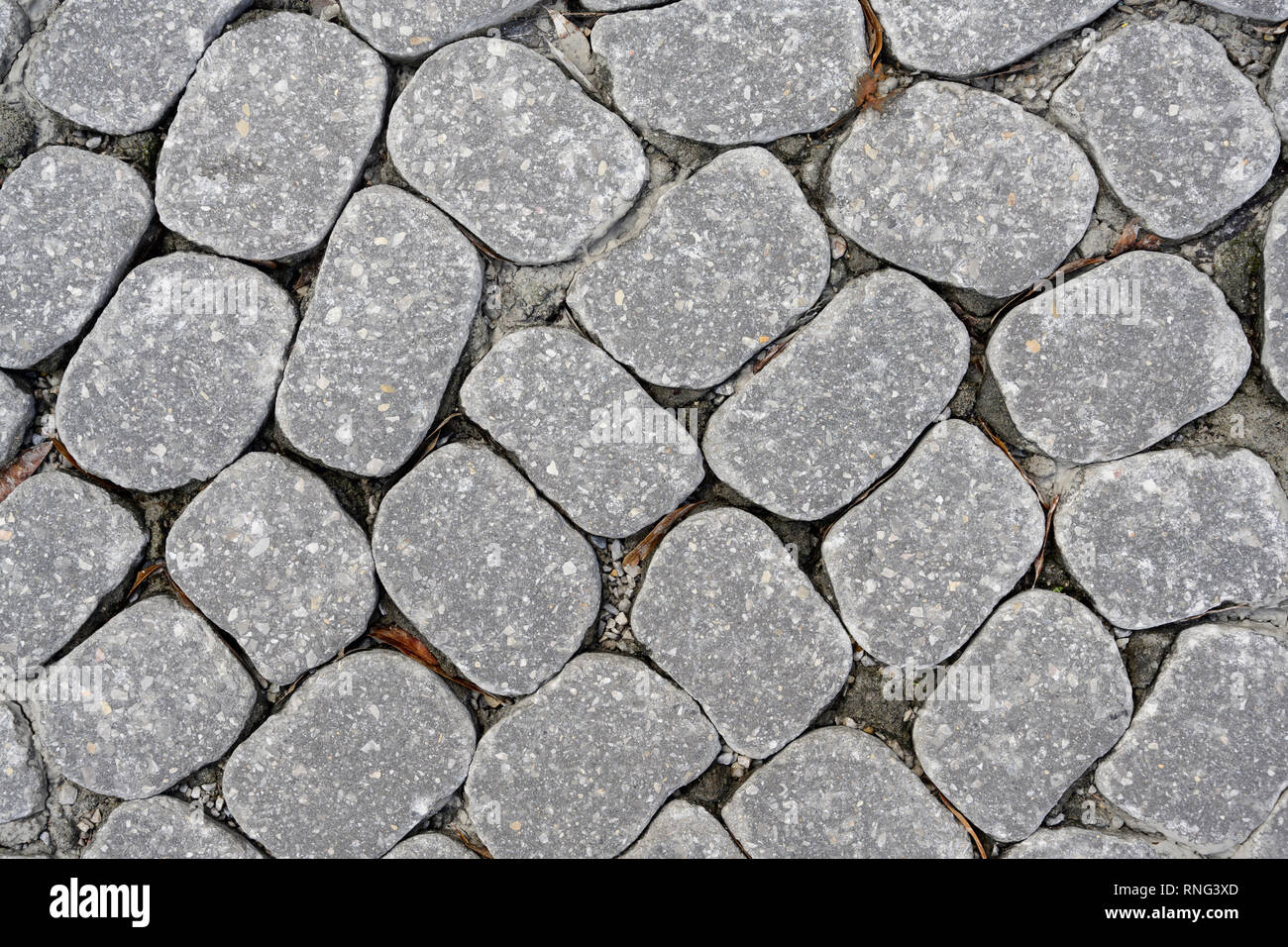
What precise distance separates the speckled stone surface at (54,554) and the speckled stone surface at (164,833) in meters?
0.33

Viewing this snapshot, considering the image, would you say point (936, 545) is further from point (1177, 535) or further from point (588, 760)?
point (588, 760)

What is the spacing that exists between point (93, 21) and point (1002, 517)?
1.71m

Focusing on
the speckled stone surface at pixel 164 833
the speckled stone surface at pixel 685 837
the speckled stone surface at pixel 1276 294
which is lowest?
the speckled stone surface at pixel 164 833

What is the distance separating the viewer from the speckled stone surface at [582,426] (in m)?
1.18

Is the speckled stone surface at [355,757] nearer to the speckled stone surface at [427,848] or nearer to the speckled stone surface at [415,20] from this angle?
the speckled stone surface at [427,848]

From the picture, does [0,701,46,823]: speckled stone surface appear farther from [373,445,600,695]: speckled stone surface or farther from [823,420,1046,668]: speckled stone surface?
[823,420,1046,668]: speckled stone surface

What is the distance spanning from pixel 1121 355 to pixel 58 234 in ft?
5.83

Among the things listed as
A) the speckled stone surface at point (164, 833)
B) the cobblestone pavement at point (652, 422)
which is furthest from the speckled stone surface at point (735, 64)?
the speckled stone surface at point (164, 833)

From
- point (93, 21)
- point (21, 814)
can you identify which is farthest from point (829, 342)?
point (21, 814)

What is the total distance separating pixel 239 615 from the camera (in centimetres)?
122

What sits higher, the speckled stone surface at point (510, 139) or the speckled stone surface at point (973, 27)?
the speckled stone surface at point (973, 27)

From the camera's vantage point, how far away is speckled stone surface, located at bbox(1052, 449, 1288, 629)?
119cm

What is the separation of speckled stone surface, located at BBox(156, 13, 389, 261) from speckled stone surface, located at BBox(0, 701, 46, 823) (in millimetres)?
925
